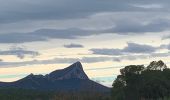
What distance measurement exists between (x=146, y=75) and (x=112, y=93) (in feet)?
47.8

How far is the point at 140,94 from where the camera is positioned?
19325 centimetres

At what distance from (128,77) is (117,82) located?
4.68 metres

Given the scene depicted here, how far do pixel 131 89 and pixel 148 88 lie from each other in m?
6.44

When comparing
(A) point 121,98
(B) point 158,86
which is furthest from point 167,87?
(A) point 121,98

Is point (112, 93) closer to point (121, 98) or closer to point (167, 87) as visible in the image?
point (121, 98)

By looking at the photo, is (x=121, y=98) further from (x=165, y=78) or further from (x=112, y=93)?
(x=165, y=78)

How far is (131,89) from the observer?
19462 cm

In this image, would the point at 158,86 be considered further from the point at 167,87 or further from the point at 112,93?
the point at 112,93

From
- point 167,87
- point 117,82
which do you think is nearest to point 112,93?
point 117,82

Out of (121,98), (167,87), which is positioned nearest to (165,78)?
(167,87)

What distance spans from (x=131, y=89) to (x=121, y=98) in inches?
285

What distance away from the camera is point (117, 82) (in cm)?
19600

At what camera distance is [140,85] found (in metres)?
195

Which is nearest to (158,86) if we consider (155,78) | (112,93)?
(155,78)
